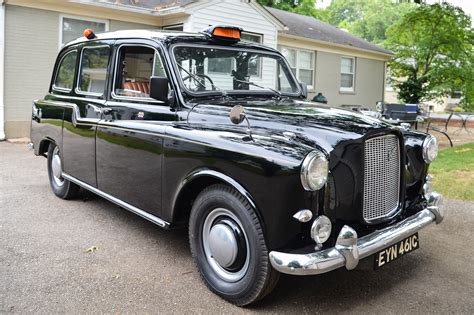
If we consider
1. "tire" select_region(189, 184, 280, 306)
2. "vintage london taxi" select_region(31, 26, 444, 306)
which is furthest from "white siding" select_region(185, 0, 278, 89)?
"tire" select_region(189, 184, 280, 306)

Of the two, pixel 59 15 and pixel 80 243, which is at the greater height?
pixel 59 15

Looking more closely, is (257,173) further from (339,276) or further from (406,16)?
(406,16)

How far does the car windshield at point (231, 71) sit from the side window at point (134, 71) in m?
0.37

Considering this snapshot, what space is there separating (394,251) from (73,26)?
1085 cm

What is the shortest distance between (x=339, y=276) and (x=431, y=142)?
4.53ft

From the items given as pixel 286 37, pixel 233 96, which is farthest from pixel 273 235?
pixel 286 37

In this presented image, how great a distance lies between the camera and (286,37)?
15.6 m

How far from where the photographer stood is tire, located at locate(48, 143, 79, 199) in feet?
18.5

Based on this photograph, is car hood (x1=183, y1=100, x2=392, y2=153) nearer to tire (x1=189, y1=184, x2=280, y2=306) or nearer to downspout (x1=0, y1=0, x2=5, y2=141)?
tire (x1=189, y1=184, x2=280, y2=306)

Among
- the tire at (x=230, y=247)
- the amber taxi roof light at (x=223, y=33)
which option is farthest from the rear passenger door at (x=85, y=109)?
the tire at (x=230, y=247)

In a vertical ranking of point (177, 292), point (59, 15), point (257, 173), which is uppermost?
point (59, 15)

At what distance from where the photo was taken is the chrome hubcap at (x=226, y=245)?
3027 mm

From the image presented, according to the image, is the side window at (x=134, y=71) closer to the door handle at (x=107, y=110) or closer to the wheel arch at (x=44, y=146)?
the door handle at (x=107, y=110)

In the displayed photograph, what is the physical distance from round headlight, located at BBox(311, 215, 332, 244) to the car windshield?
1.73 metres
